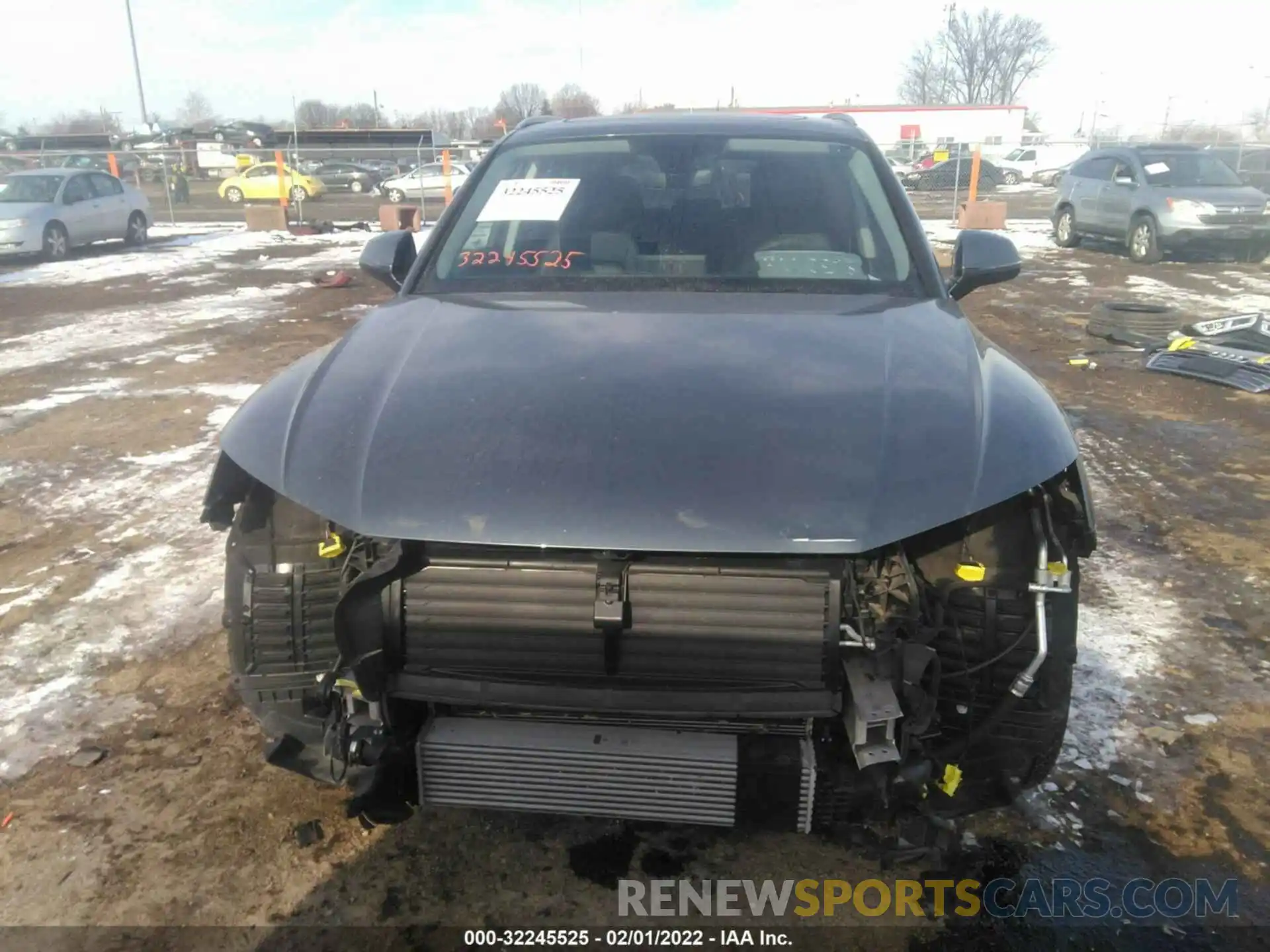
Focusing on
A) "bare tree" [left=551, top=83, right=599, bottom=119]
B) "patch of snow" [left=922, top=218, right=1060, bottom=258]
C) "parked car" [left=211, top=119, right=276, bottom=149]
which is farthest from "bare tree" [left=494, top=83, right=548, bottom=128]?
"patch of snow" [left=922, top=218, right=1060, bottom=258]

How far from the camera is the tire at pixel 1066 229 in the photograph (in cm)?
1667

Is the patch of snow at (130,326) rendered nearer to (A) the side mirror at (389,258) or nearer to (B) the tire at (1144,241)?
(A) the side mirror at (389,258)

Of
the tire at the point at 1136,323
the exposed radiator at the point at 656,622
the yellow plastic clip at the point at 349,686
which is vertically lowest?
the tire at the point at 1136,323

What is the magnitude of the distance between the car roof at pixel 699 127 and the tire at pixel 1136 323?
620 cm

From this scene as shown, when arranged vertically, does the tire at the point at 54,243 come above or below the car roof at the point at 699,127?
below

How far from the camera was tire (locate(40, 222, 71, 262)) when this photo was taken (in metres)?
15.7

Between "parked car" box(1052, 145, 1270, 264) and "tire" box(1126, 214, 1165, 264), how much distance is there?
1 centimetres

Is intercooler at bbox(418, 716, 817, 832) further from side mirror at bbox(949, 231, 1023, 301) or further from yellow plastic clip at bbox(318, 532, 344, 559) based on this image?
side mirror at bbox(949, 231, 1023, 301)

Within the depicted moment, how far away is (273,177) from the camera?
31.6m

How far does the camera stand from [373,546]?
2100mm

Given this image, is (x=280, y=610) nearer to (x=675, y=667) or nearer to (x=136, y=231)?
(x=675, y=667)

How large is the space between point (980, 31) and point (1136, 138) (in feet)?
132

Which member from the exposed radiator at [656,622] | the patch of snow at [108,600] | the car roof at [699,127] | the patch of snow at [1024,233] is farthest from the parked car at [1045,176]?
the exposed radiator at [656,622]

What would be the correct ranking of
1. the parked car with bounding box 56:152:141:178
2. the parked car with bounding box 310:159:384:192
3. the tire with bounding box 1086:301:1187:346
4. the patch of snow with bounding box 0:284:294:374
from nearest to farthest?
the tire with bounding box 1086:301:1187:346
the patch of snow with bounding box 0:284:294:374
the parked car with bounding box 56:152:141:178
the parked car with bounding box 310:159:384:192
